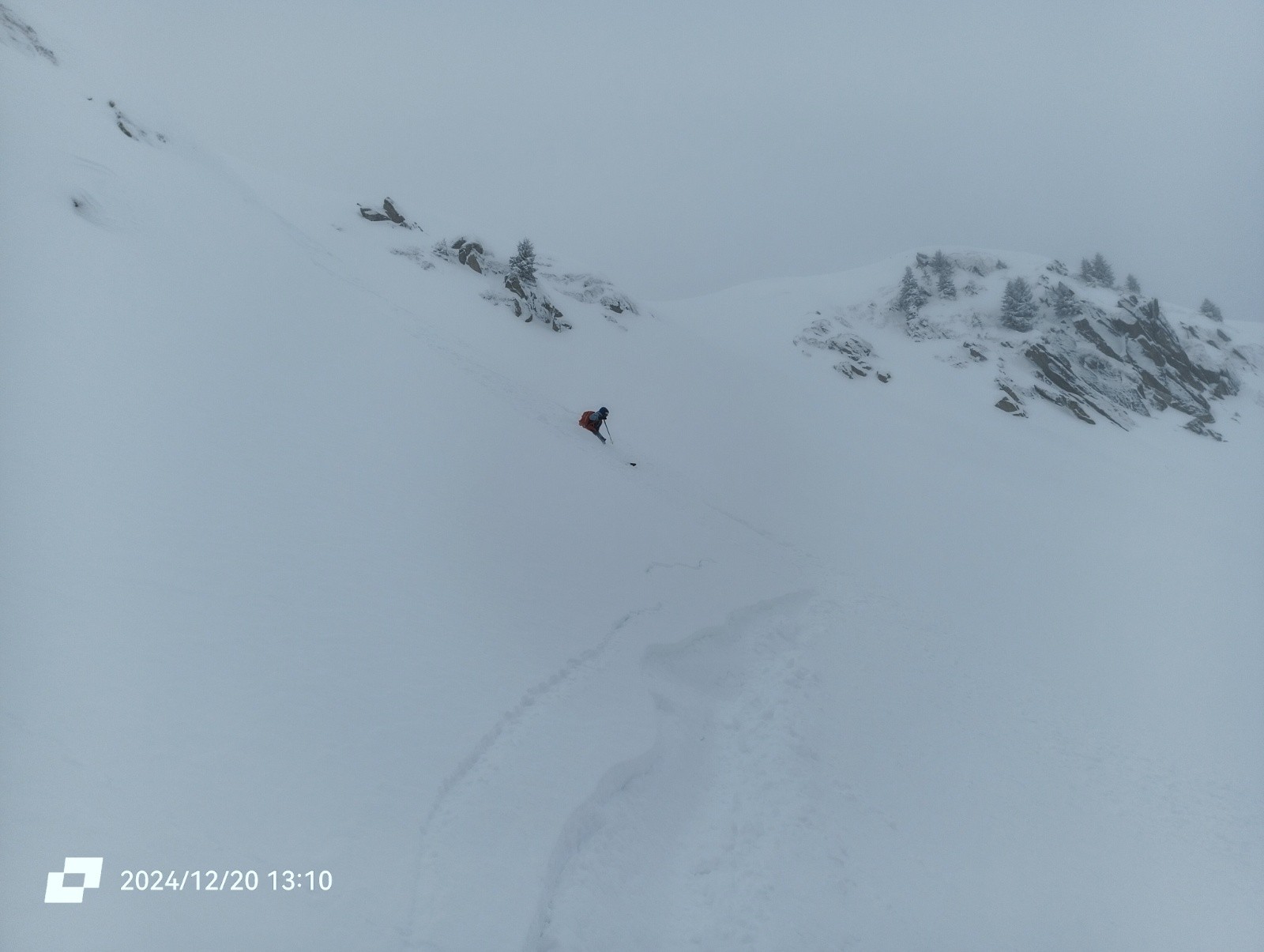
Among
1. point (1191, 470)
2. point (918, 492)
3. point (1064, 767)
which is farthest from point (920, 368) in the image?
point (1064, 767)

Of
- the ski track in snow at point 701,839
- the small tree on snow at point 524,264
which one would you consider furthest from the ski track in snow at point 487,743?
the small tree on snow at point 524,264

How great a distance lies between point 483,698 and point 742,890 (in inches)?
183

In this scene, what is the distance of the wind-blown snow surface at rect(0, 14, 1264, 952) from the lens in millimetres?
6007

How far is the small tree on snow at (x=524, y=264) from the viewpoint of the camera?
128 feet

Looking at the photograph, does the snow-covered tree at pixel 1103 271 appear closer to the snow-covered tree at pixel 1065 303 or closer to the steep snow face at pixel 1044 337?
the steep snow face at pixel 1044 337

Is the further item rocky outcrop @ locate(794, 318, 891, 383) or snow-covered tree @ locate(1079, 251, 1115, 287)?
snow-covered tree @ locate(1079, 251, 1115, 287)

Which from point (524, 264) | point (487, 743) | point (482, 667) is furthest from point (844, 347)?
point (487, 743)

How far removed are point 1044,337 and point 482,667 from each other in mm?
66828

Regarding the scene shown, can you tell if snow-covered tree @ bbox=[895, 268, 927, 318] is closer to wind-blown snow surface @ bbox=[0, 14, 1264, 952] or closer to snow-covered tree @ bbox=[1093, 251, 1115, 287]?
snow-covered tree @ bbox=[1093, 251, 1115, 287]

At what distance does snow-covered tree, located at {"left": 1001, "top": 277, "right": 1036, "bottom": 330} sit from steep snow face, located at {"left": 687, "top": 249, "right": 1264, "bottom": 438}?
102 mm

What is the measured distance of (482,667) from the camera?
9398mm

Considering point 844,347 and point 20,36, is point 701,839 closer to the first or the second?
point 20,36

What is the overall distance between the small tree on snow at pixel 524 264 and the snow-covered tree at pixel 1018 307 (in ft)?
170

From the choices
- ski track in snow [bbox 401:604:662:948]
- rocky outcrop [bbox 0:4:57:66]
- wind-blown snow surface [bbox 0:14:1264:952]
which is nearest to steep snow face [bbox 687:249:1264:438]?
wind-blown snow surface [bbox 0:14:1264:952]
